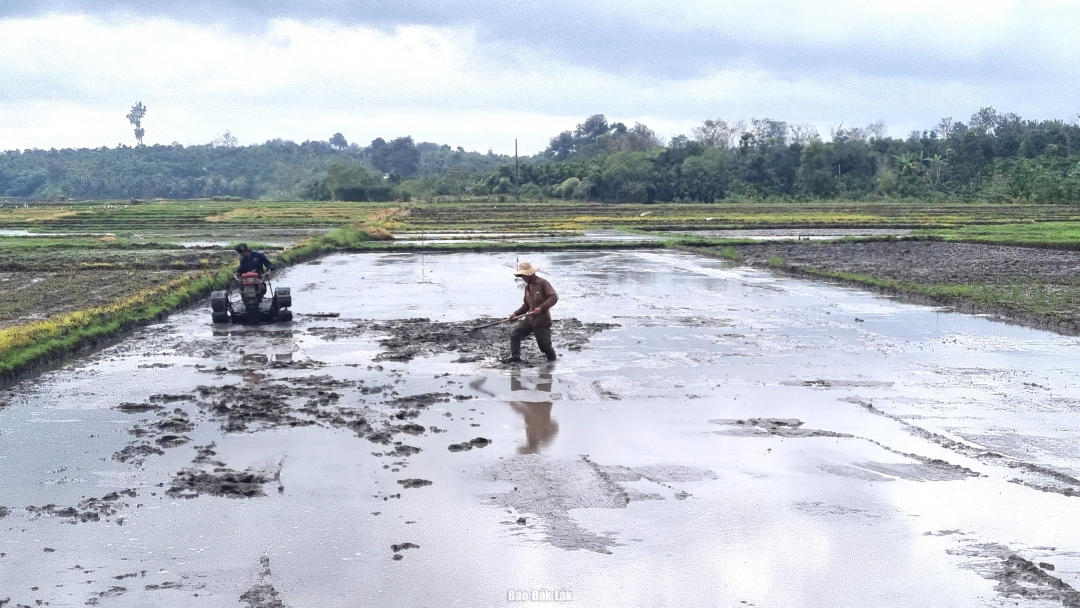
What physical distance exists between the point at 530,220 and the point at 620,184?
31.3 m

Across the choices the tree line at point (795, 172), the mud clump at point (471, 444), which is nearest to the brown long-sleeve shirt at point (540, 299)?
the mud clump at point (471, 444)

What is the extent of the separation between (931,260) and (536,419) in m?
21.6

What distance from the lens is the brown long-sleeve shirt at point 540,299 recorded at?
13.1 meters

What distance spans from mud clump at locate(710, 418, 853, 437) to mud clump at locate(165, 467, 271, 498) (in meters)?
4.06

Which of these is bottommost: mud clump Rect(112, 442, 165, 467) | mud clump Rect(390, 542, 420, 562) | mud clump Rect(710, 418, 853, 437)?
mud clump Rect(710, 418, 853, 437)

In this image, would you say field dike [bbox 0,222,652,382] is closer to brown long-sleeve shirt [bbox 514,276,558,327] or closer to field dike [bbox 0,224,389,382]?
field dike [bbox 0,224,389,382]

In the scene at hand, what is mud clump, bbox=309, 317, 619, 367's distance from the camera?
14227mm

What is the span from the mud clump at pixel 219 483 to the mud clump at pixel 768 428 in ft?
Result: 13.3

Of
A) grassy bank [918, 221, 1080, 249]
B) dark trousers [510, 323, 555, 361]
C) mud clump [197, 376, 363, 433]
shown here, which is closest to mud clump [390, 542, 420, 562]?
mud clump [197, 376, 363, 433]

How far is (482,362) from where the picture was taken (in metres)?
13.7

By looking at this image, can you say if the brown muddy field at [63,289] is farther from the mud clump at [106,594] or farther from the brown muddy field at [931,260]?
the brown muddy field at [931,260]

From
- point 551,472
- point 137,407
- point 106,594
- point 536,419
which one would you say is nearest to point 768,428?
point 536,419

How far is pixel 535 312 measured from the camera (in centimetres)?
1316

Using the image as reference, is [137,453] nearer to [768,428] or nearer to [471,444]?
[471,444]
